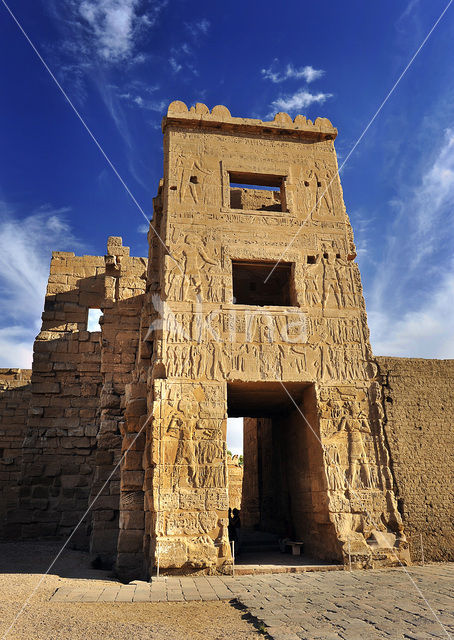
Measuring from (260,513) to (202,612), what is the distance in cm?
862

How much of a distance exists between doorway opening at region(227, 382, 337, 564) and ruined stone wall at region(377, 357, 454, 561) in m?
1.97

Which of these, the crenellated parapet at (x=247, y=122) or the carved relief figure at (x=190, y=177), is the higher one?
the crenellated parapet at (x=247, y=122)

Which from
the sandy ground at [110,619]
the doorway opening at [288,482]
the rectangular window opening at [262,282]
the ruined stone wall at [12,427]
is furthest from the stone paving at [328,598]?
the ruined stone wall at [12,427]

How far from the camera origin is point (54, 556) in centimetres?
779

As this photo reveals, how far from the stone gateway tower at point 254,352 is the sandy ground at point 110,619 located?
1.71 meters

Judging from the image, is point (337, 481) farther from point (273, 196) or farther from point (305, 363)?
point (273, 196)

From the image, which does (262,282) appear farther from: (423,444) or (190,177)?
(423,444)

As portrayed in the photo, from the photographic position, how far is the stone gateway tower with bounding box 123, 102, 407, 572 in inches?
273

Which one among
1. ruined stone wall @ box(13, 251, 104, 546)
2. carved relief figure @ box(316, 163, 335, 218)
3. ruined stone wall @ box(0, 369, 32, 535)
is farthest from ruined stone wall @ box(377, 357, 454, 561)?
ruined stone wall @ box(0, 369, 32, 535)

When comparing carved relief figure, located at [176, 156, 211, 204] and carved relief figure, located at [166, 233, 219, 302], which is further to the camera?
carved relief figure, located at [176, 156, 211, 204]

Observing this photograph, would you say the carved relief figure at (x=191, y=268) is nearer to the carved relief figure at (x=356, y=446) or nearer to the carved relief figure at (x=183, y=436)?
the carved relief figure at (x=183, y=436)

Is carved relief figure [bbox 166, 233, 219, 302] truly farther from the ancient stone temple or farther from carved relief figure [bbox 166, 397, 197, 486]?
carved relief figure [bbox 166, 397, 197, 486]

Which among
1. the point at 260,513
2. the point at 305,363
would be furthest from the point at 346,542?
the point at 260,513

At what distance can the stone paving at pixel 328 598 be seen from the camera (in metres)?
3.68
